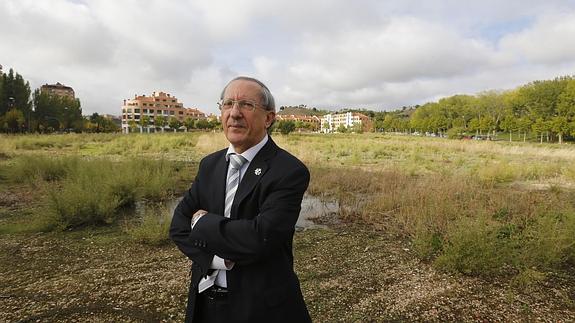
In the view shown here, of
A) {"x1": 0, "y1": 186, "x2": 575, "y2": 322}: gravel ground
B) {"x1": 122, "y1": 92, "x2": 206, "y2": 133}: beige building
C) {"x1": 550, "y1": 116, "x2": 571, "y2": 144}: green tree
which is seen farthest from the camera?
{"x1": 122, "y1": 92, "x2": 206, "y2": 133}: beige building

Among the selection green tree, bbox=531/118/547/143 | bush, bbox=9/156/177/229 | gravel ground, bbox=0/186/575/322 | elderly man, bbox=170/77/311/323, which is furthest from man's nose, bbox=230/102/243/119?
green tree, bbox=531/118/547/143

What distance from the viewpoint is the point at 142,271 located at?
160 inches

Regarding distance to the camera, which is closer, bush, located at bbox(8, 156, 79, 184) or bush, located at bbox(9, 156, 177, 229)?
bush, located at bbox(9, 156, 177, 229)

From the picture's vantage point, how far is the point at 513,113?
60719mm

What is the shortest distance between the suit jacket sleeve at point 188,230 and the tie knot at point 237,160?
0.26m

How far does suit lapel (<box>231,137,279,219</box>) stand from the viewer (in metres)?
1.44

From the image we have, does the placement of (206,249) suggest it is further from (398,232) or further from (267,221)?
(398,232)

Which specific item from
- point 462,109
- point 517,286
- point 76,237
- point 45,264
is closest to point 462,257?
point 517,286

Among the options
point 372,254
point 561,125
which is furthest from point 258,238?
point 561,125

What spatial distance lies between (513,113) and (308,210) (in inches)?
2710

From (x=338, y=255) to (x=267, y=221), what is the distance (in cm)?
364

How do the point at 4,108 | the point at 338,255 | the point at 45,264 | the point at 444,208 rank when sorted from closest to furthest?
the point at 45,264 < the point at 338,255 < the point at 444,208 < the point at 4,108

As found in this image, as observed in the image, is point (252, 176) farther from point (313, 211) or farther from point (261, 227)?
point (313, 211)

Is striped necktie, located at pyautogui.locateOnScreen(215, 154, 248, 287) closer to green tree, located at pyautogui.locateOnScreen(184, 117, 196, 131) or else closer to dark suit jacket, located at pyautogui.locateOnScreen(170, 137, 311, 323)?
dark suit jacket, located at pyautogui.locateOnScreen(170, 137, 311, 323)
